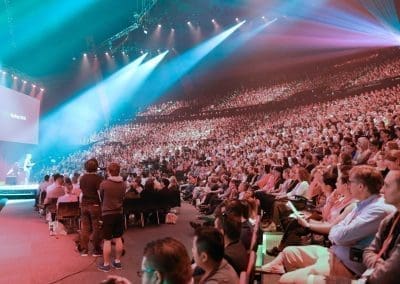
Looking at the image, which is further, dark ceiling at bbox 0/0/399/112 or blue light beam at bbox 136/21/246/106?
blue light beam at bbox 136/21/246/106

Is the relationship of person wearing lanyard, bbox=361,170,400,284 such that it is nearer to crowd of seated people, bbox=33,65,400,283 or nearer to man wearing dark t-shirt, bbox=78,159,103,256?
crowd of seated people, bbox=33,65,400,283

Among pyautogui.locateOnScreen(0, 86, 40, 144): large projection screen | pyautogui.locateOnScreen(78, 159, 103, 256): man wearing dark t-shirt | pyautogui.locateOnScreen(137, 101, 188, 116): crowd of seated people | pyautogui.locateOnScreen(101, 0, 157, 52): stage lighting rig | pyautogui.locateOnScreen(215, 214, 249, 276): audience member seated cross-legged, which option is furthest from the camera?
pyautogui.locateOnScreen(137, 101, 188, 116): crowd of seated people

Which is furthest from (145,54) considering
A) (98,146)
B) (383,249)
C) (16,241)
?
(383,249)

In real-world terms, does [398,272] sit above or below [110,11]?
below

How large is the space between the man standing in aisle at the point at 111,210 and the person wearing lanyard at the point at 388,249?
3509 millimetres

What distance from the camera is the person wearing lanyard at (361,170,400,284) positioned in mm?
1832

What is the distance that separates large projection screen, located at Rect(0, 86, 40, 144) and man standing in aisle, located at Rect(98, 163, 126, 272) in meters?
12.8

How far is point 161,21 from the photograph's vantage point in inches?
666

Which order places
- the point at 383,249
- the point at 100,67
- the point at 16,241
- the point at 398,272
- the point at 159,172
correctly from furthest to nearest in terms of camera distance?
the point at 100,67 → the point at 159,172 → the point at 16,241 → the point at 383,249 → the point at 398,272

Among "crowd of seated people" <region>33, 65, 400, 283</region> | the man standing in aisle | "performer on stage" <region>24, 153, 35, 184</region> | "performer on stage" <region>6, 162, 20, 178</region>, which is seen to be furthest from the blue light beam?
the man standing in aisle

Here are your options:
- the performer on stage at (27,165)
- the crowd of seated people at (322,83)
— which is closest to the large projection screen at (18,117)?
the performer on stage at (27,165)

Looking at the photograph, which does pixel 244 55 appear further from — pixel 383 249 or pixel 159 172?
pixel 383 249

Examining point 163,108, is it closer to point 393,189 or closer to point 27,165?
point 27,165

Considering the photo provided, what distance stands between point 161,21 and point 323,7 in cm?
681
